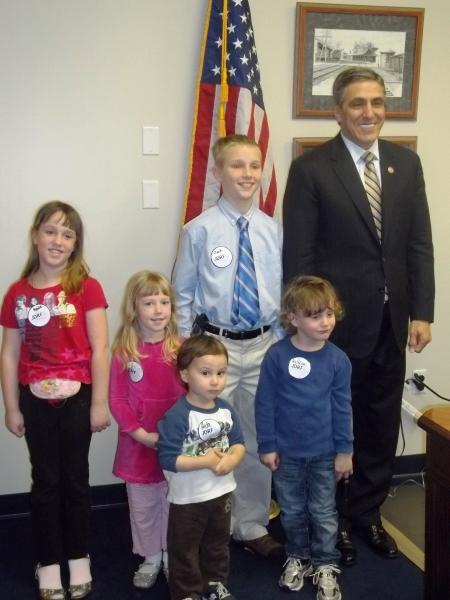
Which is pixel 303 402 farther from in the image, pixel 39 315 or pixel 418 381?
pixel 418 381

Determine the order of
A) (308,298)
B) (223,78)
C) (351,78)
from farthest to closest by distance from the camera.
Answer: (223,78) → (351,78) → (308,298)

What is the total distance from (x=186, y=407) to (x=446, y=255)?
167cm

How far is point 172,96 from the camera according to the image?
268cm

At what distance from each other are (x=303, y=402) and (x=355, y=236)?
0.61 m

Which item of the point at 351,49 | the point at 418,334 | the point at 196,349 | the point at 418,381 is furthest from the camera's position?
the point at 418,381

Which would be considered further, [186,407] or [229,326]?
[229,326]

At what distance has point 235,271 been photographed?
230 cm

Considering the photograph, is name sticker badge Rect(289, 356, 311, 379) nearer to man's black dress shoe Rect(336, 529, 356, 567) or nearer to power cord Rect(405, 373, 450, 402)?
man's black dress shoe Rect(336, 529, 356, 567)

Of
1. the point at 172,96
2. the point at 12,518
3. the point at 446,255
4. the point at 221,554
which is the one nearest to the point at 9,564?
the point at 12,518

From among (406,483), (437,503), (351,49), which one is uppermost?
(351,49)

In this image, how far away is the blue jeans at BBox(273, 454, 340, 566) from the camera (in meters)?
2.24

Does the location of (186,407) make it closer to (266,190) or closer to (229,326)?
(229,326)

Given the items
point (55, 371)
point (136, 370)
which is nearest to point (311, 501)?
point (136, 370)

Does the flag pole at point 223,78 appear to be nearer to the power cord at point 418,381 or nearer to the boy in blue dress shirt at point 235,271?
the boy in blue dress shirt at point 235,271
